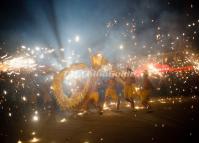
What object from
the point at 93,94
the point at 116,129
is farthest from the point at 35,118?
the point at 116,129

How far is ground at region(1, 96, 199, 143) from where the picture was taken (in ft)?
31.8

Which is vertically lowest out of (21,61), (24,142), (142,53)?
(24,142)

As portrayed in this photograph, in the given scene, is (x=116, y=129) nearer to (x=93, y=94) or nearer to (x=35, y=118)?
(x=35, y=118)

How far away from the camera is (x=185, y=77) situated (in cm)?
2564

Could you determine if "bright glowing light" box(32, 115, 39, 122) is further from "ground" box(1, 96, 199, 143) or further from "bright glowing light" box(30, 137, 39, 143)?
"bright glowing light" box(30, 137, 39, 143)

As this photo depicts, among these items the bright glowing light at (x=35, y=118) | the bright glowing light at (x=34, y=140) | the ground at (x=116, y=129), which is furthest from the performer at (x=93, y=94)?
the bright glowing light at (x=34, y=140)

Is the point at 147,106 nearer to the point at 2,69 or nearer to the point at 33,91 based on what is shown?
the point at 33,91

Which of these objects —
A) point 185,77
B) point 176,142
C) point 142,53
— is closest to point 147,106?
point 176,142

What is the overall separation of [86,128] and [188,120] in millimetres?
3951

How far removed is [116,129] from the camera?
37.3ft

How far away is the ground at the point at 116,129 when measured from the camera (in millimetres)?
9703

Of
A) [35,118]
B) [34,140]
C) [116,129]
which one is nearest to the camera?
[34,140]

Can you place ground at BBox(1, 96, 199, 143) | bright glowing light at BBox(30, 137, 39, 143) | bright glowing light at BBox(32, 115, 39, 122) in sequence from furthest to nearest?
bright glowing light at BBox(32, 115, 39, 122) → bright glowing light at BBox(30, 137, 39, 143) → ground at BBox(1, 96, 199, 143)

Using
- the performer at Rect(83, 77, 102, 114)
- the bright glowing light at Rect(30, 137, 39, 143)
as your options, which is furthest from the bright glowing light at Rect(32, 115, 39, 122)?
the bright glowing light at Rect(30, 137, 39, 143)
